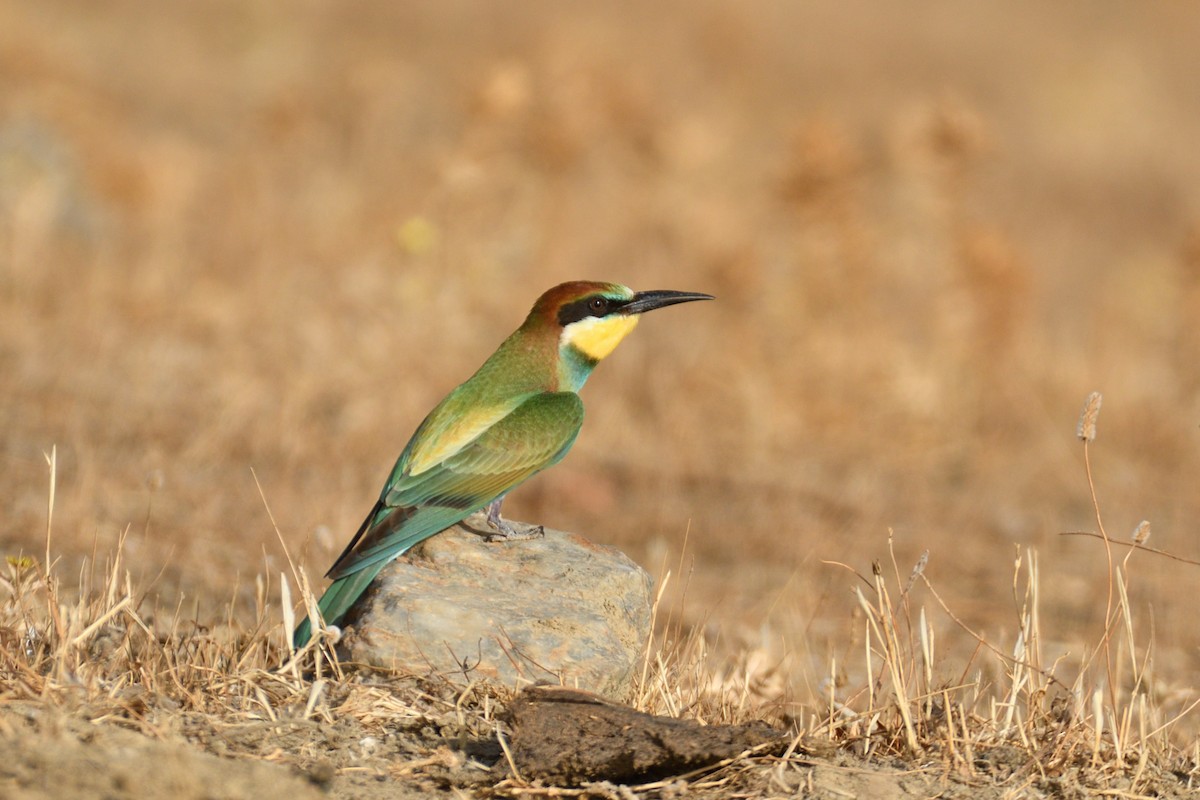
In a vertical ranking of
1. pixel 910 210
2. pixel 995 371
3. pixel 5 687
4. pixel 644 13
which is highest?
pixel 644 13

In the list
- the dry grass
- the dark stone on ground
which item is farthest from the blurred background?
the dark stone on ground

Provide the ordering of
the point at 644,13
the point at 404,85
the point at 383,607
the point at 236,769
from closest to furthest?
the point at 236,769 → the point at 383,607 → the point at 404,85 → the point at 644,13

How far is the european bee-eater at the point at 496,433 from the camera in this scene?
358 cm

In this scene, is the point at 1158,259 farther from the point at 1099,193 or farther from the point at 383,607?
the point at 383,607

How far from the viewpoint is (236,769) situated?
2.58 meters

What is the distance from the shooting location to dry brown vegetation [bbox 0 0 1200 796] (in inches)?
128

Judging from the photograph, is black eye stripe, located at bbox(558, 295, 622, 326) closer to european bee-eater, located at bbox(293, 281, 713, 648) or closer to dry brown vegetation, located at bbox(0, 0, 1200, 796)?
european bee-eater, located at bbox(293, 281, 713, 648)

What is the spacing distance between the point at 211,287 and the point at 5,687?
619 cm

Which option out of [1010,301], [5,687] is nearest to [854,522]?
[1010,301]

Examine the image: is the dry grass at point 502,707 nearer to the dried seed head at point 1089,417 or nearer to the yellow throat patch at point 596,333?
the dried seed head at point 1089,417

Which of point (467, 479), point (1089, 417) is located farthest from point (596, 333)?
point (1089, 417)

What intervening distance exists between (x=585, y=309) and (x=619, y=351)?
15.7ft

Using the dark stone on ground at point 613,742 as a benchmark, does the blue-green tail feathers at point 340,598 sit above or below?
above

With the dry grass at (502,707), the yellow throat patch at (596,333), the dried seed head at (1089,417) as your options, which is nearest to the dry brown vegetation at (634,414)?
the dry grass at (502,707)
